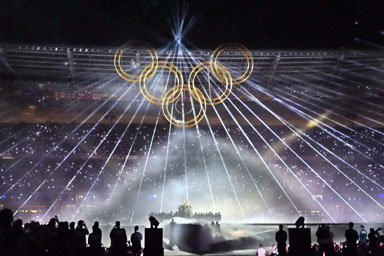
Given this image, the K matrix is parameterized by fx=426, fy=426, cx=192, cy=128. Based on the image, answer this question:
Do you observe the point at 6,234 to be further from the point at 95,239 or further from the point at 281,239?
the point at 281,239

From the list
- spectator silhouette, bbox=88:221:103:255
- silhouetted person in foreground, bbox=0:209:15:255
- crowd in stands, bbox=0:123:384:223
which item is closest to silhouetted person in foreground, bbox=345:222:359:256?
spectator silhouette, bbox=88:221:103:255

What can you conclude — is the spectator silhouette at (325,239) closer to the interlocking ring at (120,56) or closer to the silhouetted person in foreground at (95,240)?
the silhouetted person in foreground at (95,240)

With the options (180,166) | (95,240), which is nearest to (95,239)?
(95,240)

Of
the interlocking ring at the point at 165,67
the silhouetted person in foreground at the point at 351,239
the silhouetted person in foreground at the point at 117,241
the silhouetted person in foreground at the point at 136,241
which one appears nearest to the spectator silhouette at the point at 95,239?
the silhouetted person in foreground at the point at 117,241

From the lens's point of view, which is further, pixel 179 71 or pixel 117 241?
pixel 179 71

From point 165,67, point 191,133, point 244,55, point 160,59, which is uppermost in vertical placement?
Answer: point 160,59

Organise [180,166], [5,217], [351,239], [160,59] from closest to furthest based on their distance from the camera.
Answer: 1. [5,217]
2. [351,239]
3. [160,59]
4. [180,166]

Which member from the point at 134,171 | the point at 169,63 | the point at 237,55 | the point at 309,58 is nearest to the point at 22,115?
the point at 134,171

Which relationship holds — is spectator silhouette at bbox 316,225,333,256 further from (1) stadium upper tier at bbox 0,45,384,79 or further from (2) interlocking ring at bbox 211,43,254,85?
(1) stadium upper tier at bbox 0,45,384,79
